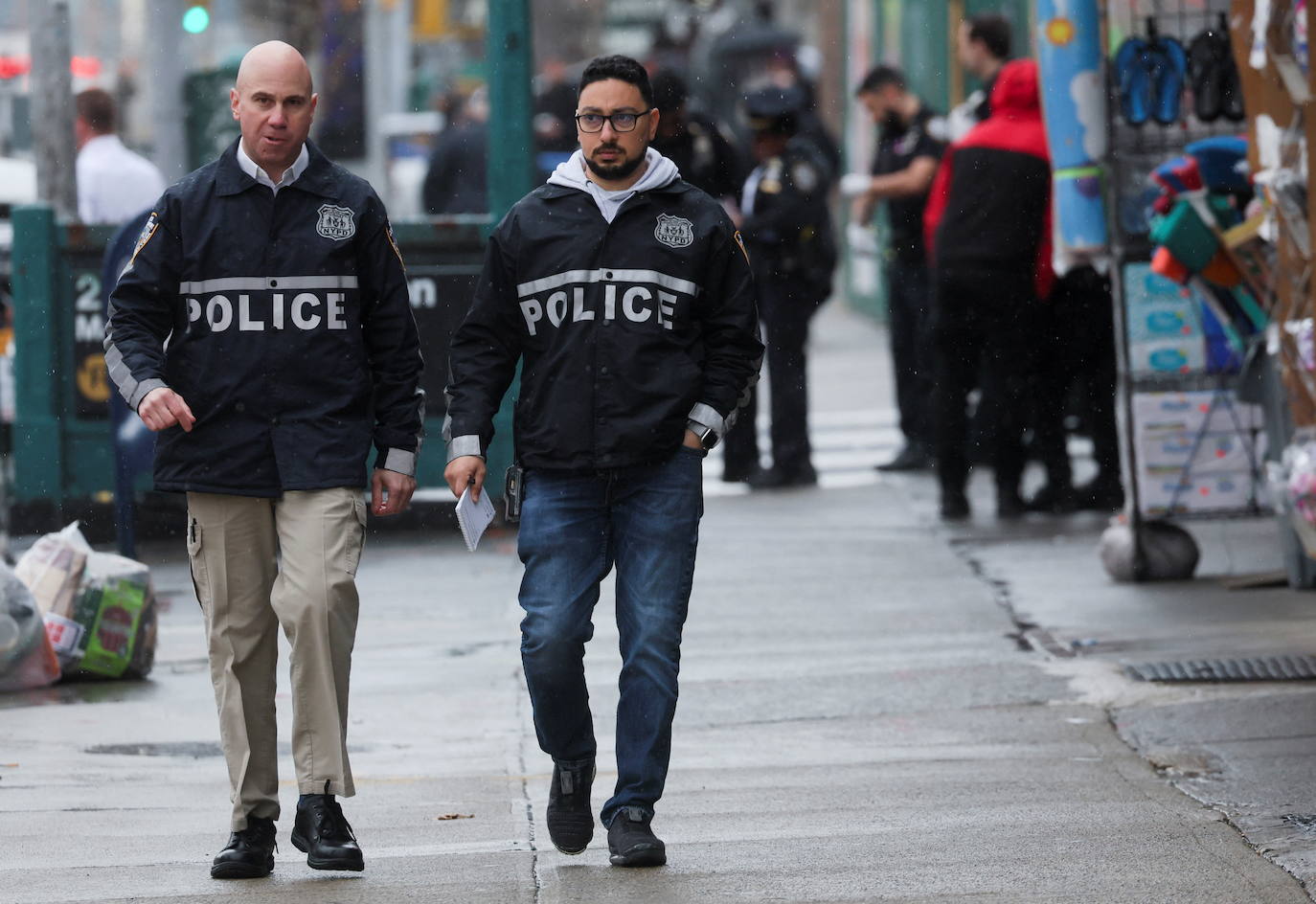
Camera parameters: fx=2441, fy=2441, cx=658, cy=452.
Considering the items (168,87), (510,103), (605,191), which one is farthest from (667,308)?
(168,87)

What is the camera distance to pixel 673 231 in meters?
5.55

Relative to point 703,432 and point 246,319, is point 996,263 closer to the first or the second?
point 703,432

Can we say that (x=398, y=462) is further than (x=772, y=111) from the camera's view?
No

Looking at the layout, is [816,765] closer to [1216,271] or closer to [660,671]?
[660,671]

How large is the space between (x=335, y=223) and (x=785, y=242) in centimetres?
724

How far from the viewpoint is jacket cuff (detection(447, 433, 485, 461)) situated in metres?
5.52

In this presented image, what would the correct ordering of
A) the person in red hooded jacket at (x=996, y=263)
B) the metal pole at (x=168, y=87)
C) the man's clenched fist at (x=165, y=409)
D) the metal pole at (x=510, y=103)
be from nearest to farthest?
the man's clenched fist at (x=165, y=409) < the person in red hooded jacket at (x=996, y=263) < the metal pole at (x=510, y=103) < the metal pole at (x=168, y=87)

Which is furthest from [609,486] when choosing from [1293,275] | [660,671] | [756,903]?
[1293,275]

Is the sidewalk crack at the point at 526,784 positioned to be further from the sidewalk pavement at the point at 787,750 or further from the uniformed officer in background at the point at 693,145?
the uniformed officer in background at the point at 693,145

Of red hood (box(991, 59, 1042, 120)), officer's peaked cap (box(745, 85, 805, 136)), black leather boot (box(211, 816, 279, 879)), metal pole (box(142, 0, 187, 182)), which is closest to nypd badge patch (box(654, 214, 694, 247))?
black leather boot (box(211, 816, 279, 879))

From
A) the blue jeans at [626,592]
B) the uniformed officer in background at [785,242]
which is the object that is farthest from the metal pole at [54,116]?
the blue jeans at [626,592]

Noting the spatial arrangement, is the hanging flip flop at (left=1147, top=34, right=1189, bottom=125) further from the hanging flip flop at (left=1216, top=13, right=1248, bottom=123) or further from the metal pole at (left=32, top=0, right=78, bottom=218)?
the metal pole at (left=32, top=0, right=78, bottom=218)

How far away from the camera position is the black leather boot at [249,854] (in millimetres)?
5480

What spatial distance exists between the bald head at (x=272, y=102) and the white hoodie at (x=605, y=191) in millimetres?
600
